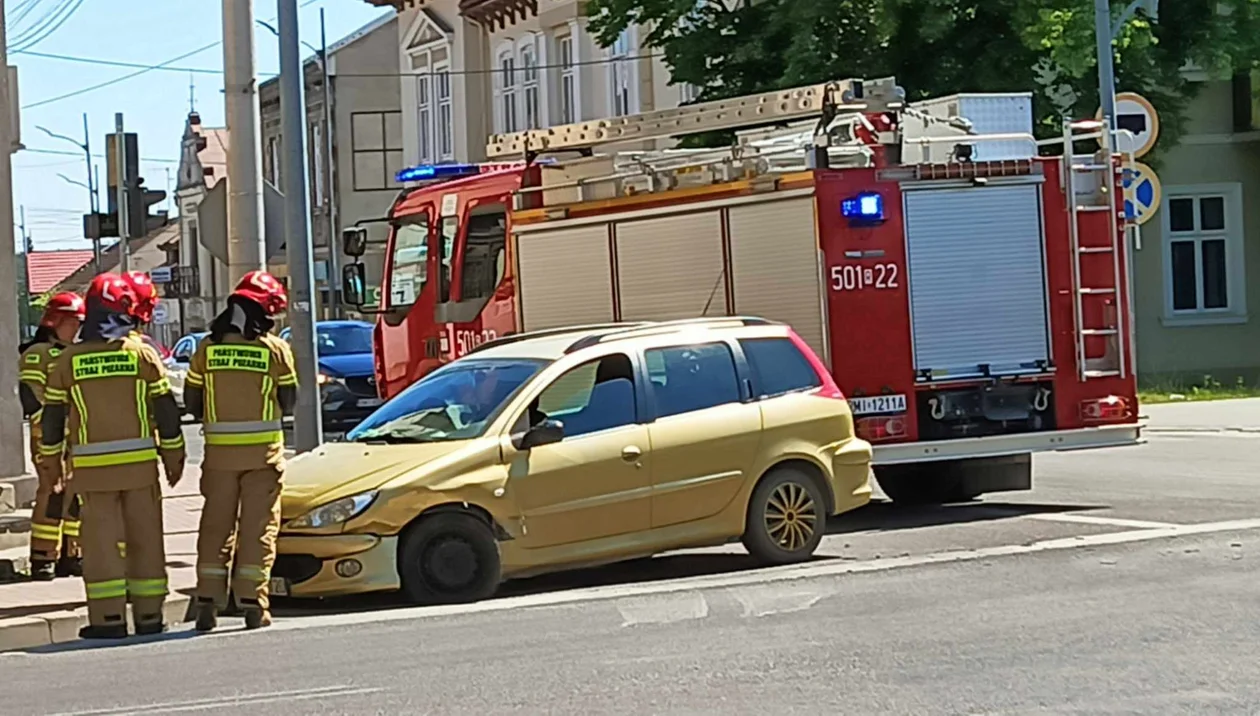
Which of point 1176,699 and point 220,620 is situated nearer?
point 1176,699

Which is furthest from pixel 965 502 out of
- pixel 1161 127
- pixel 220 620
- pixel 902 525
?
pixel 1161 127

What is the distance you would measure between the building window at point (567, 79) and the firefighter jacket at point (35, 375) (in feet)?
91.2

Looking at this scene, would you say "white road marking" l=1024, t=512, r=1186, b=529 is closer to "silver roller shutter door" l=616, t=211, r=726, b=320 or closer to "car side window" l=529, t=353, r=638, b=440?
"silver roller shutter door" l=616, t=211, r=726, b=320

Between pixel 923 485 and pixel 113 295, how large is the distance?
25.5 feet

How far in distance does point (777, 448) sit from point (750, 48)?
16.3 m

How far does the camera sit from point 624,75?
3741 cm

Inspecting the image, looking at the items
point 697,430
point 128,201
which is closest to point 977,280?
point 697,430

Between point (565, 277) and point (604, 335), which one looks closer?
point (604, 335)

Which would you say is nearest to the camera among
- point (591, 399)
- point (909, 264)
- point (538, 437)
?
point (538, 437)

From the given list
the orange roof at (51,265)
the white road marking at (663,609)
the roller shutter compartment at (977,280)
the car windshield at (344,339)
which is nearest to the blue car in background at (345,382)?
the car windshield at (344,339)

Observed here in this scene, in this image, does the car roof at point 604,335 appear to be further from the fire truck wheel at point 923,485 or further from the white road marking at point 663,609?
the fire truck wheel at point 923,485

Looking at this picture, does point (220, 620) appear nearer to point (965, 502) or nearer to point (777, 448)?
point (777, 448)

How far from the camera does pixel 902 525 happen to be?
46.2 ft

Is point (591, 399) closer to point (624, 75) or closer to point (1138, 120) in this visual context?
point (1138, 120)
